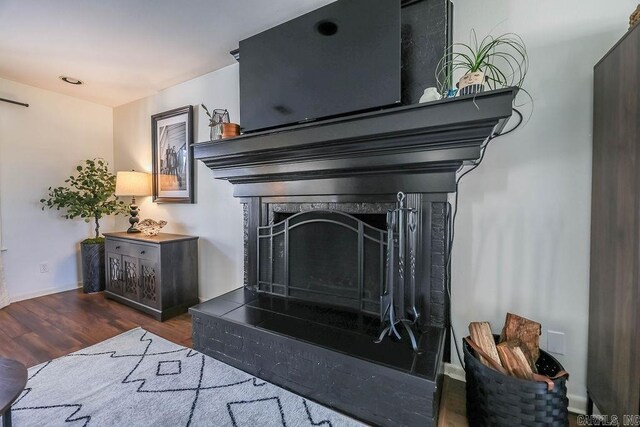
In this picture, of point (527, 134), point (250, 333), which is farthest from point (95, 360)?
point (527, 134)

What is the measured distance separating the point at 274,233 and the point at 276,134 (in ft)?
2.48

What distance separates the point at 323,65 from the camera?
165 cm

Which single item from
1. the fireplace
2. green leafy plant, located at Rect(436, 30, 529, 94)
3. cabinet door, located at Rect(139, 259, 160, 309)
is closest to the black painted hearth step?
the fireplace

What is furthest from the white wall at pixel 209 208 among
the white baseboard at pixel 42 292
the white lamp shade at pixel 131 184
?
the white baseboard at pixel 42 292

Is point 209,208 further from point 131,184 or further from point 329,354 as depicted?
point 329,354

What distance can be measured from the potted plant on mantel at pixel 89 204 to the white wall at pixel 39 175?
0.45ft

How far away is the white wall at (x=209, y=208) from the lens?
99.3 inches

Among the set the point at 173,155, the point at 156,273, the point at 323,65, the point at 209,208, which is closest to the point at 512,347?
the point at 323,65

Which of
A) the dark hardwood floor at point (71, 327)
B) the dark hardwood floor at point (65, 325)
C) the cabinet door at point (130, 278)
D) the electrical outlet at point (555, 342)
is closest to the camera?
the electrical outlet at point (555, 342)

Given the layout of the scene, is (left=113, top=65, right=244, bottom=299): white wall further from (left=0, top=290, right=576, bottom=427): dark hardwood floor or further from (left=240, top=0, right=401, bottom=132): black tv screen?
(left=240, top=0, right=401, bottom=132): black tv screen

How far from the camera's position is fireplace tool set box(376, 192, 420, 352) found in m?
1.38

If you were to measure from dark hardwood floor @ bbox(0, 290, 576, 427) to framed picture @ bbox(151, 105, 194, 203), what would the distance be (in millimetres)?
1176

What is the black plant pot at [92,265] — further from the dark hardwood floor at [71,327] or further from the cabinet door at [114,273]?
the cabinet door at [114,273]

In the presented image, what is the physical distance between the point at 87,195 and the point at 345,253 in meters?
3.15
